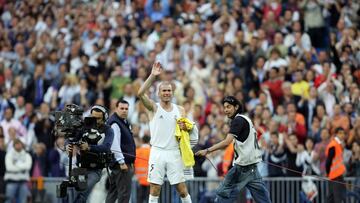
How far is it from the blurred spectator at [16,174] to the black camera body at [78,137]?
22.0 feet

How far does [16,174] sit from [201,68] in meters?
5.77

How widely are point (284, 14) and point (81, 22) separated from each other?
6171 mm

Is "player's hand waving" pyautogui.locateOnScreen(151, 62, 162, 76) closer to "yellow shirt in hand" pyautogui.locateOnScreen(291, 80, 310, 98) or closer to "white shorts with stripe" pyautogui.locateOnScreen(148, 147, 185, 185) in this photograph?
"white shorts with stripe" pyautogui.locateOnScreen(148, 147, 185, 185)

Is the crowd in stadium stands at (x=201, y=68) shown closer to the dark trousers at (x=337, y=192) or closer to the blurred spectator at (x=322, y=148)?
the blurred spectator at (x=322, y=148)

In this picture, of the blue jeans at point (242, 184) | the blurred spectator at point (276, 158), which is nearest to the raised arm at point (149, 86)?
the blue jeans at point (242, 184)

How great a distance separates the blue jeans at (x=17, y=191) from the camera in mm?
26312

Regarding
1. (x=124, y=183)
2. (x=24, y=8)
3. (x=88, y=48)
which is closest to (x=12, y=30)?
(x=24, y=8)

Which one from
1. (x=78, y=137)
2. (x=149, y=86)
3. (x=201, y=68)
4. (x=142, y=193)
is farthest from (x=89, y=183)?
(x=201, y=68)


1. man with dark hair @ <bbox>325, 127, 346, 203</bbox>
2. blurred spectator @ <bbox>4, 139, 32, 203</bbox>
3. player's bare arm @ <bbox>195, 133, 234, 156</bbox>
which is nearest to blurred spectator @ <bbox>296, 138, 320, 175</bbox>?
man with dark hair @ <bbox>325, 127, 346, 203</bbox>

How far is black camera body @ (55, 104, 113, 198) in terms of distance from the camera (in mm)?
19453

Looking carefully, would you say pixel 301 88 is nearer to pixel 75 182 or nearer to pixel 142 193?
Result: pixel 142 193

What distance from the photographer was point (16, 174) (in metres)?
26.5

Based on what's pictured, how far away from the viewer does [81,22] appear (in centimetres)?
3319

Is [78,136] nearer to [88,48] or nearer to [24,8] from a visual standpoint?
[88,48]
